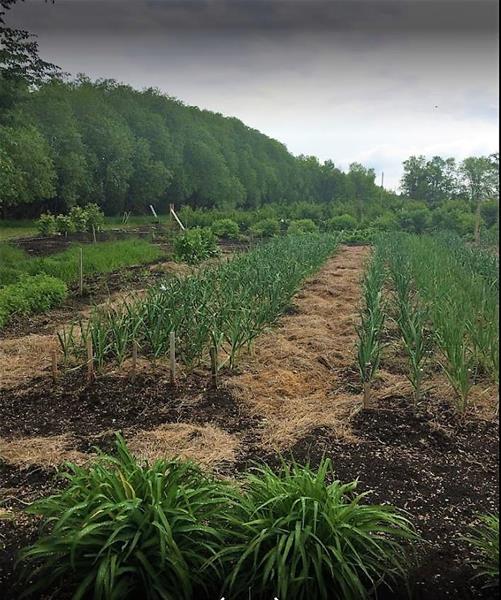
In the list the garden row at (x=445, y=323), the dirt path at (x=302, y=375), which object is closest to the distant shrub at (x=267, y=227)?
the garden row at (x=445, y=323)

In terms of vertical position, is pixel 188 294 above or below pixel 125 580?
above

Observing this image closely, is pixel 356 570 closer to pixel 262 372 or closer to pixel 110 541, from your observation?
pixel 110 541

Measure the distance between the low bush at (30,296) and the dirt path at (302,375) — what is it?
2.58 meters

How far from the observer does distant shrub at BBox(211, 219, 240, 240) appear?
637 inches

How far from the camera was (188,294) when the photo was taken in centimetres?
400

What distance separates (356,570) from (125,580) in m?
0.66

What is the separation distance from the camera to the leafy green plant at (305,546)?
1.42 metres

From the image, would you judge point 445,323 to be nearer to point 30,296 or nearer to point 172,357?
point 172,357

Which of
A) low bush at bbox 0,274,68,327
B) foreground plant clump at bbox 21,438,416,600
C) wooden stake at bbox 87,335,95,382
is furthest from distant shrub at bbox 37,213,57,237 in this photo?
foreground plant clump at bbox 21,438,416,600

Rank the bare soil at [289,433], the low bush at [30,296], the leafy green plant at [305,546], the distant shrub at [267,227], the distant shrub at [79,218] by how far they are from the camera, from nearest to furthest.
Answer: the leafy green plant at [305,546]
the bare soil at [289,433]
the low bush at [30,296]
the distant shrub at [79,218]
the distant shrub at [267,227]

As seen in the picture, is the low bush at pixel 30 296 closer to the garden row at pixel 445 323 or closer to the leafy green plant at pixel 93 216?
the garden row at pixel 445 323

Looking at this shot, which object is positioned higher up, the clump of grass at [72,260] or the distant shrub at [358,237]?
the clump of grass at [72,260]

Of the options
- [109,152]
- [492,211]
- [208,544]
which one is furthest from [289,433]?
[109,152]

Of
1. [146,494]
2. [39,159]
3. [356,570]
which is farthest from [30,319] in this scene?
[356,570]
